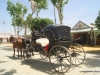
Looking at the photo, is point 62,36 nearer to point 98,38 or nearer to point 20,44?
point 20,44

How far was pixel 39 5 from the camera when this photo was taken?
27.2 metres

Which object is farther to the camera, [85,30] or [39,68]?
[85,30]

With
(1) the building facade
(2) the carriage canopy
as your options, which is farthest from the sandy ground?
(1) the building facade

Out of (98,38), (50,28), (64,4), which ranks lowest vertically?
(98,38)

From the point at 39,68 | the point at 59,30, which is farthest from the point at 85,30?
the point at 39,68

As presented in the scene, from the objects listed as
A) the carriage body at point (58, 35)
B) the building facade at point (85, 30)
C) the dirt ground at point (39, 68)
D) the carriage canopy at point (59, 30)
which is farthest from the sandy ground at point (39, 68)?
the building facade at point (85, 30)

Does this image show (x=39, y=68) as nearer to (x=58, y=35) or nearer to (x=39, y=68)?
(x=39, y=68)

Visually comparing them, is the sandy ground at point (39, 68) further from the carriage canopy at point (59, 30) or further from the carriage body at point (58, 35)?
the carriage canopy at point (59, 30)

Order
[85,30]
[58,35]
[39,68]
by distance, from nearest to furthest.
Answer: [58,35] → [39,68] → [85,30]

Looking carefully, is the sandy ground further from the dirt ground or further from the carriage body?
the carriage body

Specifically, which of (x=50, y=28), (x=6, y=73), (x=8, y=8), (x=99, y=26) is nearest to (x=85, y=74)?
(x=50, y=28)

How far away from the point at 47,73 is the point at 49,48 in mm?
1404

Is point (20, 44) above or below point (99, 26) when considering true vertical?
below

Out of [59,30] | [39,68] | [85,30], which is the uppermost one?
[59,30]
